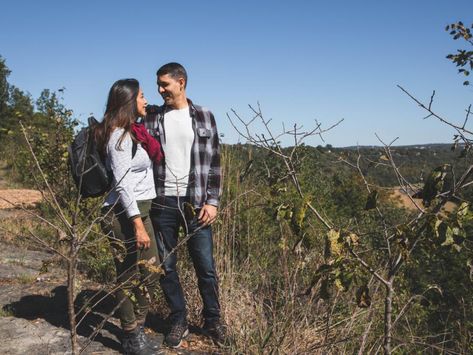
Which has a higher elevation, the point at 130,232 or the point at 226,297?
the point at 130,232

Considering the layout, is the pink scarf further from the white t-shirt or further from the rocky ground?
the rocky ground

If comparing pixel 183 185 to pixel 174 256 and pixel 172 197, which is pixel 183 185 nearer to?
pixel 172 197

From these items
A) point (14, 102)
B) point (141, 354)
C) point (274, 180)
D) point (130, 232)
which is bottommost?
point (141, 354)

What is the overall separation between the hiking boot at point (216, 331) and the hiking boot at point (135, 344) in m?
0.45

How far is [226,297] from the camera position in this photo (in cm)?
321

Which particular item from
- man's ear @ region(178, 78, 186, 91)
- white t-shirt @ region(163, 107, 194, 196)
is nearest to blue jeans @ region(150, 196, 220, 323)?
white t-shirt @ region(163, 107, 194, 196)

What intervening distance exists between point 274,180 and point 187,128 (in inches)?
33.8

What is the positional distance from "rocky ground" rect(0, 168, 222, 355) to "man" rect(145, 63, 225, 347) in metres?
0.25

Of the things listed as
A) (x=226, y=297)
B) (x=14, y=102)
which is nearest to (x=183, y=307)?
(x=226, y=297)

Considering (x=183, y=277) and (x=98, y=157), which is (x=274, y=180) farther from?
(x=183, y=277)

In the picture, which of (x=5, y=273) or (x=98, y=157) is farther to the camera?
(x=5, y=273)

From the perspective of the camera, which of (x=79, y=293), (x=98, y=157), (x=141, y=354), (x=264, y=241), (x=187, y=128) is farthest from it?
(x=264, y=241)

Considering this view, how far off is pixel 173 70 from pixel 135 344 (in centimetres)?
166

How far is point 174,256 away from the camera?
2928 mm
